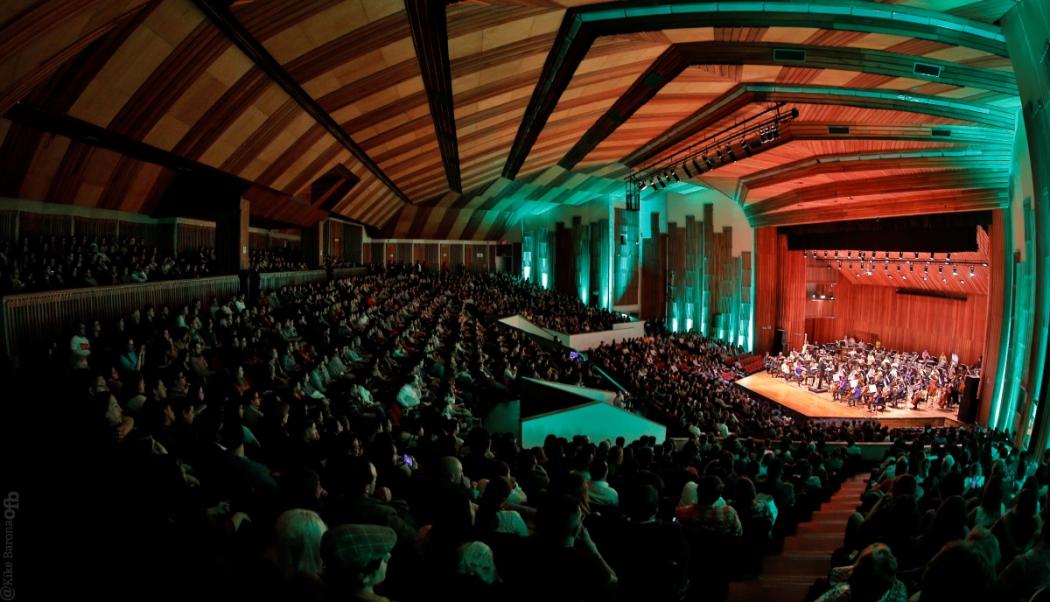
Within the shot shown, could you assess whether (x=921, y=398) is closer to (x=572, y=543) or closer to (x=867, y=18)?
(x=867, y=18)

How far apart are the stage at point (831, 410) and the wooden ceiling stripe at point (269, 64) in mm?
11069

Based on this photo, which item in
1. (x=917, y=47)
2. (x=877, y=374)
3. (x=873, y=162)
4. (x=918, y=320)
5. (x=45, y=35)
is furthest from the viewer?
(x=918, y=320)

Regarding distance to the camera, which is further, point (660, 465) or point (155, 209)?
point (155, 209)

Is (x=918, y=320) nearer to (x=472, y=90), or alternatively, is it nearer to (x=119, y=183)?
(x=472, y=90)

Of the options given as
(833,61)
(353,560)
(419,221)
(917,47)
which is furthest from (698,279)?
(353,560)

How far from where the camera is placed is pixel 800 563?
3.18 meters

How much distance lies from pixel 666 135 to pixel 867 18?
7.67 metres

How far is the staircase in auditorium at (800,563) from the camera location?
2688 mm

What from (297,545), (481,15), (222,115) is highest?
(481,15)

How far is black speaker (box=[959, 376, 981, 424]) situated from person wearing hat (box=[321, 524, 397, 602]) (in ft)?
46.3

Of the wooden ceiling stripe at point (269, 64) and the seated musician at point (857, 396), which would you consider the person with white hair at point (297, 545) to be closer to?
the wooden ceiling stripe at point (269, 64)

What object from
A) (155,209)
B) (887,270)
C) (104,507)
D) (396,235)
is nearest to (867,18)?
(104,507)

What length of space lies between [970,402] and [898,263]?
6.14m

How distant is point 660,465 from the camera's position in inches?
178
